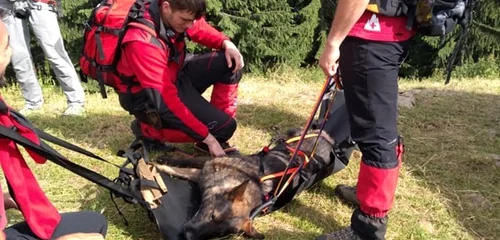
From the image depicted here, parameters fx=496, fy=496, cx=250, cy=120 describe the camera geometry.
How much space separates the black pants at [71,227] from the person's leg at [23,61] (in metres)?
3.37

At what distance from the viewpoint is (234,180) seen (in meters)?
3.46

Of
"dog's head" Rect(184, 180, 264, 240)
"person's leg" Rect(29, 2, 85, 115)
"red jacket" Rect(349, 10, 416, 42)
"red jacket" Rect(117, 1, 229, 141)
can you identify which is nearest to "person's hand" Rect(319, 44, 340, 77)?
"red jacket" Rect(349, 10, 416, 42)

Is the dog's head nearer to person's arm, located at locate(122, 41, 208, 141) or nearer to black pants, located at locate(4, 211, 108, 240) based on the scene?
black pants, located at locate(4, 211, 108, 240)

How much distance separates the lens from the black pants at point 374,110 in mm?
2570

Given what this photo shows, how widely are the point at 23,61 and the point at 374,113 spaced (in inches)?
175

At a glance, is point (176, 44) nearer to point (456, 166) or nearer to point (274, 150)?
point (274, 150)

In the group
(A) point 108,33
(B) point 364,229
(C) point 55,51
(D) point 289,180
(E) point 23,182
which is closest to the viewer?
(E) point 23,182

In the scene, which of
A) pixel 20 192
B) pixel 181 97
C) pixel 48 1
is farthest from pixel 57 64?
pixel 20 192

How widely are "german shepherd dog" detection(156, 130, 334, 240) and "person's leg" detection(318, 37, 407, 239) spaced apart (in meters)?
0.79

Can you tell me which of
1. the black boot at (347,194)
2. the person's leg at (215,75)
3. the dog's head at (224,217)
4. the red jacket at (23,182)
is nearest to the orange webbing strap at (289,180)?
the dog's head at (224,217)

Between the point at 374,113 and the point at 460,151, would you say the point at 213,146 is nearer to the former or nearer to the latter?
Result: the point at 374,113

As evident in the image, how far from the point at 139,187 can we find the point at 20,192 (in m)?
0.94

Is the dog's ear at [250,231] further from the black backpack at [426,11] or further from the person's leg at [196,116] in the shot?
the black backpack at [426,11]

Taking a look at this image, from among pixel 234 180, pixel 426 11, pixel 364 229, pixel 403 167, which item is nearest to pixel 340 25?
pixel 426 11
